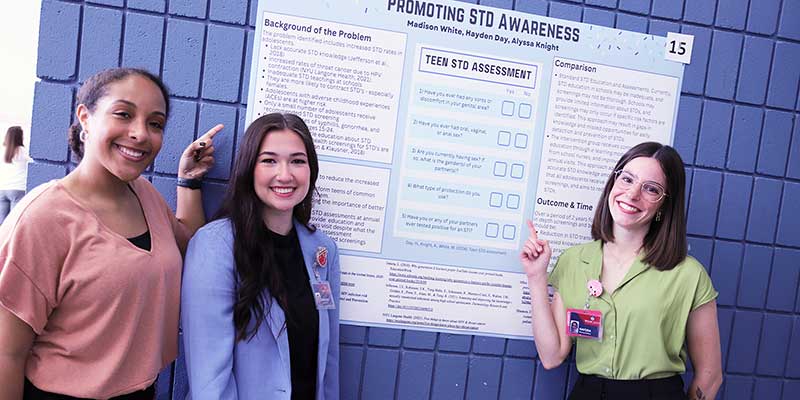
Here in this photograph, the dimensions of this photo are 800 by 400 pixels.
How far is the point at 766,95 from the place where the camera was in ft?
7.09

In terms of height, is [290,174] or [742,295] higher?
[290,174]

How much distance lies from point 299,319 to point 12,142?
414cm

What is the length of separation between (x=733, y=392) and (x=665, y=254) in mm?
977

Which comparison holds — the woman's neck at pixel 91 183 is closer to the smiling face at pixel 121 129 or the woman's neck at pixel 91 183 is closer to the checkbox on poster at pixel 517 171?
the smiling face at pixel 121 129

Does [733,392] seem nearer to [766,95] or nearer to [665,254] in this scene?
[665,254]

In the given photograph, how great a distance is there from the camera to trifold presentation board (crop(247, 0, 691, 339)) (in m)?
1.89

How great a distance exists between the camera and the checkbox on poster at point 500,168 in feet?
6.63

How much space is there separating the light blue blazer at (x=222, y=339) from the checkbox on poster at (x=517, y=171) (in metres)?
0.98

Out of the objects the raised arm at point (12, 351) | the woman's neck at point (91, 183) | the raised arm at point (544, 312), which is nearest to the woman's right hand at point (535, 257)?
the raised arm at point (544, 312)

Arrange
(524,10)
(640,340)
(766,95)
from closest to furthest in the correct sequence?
(640,340) → (524,10) → (766,95)

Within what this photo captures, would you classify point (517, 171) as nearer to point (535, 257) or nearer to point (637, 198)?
point (535, 257)

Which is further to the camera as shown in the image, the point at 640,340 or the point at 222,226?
the point at 640,340

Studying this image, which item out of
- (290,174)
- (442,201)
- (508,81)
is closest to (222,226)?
(290,174)

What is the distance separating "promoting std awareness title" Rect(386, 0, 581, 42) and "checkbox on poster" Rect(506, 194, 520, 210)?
0.67m
